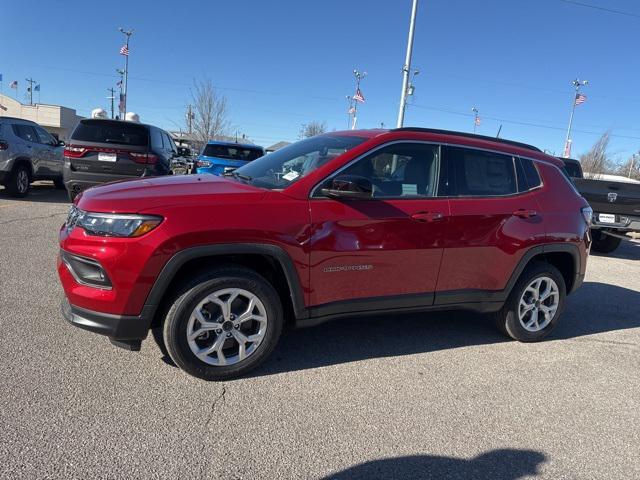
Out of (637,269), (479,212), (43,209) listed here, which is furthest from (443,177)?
(43,209)

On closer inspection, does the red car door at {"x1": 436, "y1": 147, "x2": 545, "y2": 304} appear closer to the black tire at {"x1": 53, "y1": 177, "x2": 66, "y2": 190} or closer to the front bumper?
the front bumper

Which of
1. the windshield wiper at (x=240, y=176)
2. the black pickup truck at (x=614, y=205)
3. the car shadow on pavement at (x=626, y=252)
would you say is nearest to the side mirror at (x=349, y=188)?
the windshield wiper at (x=240, y=176)

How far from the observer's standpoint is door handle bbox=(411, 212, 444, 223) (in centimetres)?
363

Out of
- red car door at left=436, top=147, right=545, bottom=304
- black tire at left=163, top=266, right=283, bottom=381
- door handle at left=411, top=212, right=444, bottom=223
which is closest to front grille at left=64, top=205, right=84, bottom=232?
black tire at left=163, top=266, right=283, bottom=381

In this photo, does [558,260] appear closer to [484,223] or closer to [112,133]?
[484,223]

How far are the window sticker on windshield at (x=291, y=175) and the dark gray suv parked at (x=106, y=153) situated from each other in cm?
601

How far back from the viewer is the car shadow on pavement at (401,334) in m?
3.77

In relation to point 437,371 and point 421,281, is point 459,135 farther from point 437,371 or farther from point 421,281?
point 437,371

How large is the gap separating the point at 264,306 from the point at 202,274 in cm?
49

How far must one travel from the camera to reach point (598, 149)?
37.4 metres

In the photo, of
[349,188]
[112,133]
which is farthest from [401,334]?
[112,133]

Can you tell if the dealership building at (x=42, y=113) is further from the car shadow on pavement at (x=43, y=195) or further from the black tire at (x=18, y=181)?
the black tire at (x=18, y=181)

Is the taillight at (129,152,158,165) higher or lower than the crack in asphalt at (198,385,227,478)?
higher

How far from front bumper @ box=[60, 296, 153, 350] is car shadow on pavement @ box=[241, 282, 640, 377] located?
91 centimetres
